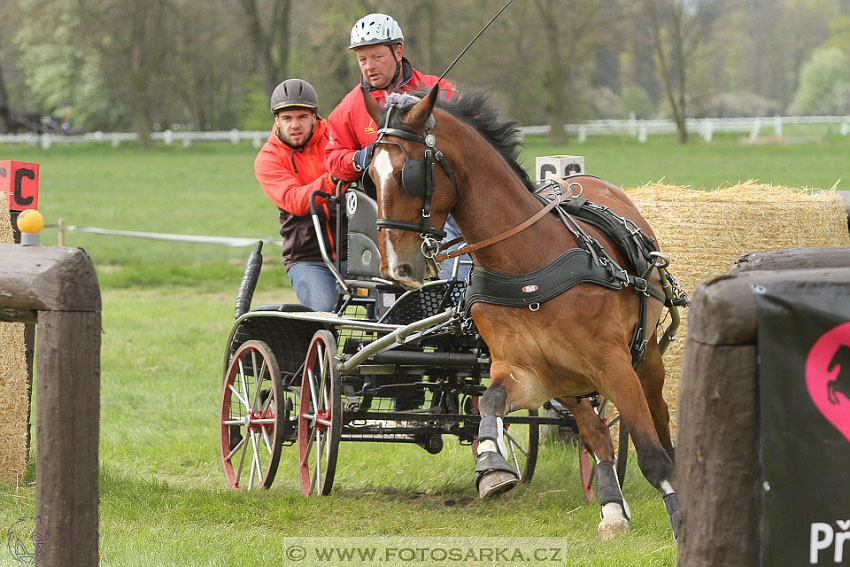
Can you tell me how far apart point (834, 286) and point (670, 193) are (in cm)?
428

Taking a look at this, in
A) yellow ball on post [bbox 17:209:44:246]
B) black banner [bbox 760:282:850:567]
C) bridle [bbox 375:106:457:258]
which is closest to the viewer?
black banner [bbox 760:282:850:567]

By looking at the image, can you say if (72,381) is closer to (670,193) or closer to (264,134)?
(670,193)

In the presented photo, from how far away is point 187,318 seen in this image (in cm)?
1184

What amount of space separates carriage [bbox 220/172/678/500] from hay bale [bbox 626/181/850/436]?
1072mm

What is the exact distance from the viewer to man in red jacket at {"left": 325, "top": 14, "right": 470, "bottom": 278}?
5.77 m

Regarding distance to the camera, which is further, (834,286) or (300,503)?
(300,503)

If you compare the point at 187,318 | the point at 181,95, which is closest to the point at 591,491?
the point at 187,318

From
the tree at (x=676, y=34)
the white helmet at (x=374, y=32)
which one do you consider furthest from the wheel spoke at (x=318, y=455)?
the tree at (x=676, y=34)

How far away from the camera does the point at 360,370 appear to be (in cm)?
573

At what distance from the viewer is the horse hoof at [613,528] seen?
4770mm

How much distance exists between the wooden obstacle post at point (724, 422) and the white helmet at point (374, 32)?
3.44 meters

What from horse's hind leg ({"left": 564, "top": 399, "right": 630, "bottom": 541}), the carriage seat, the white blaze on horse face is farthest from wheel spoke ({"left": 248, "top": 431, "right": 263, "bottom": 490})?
the white blaze on horse face

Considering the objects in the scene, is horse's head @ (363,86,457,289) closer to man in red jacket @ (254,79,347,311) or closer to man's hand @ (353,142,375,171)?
man's hand @ (353,142,375,171)

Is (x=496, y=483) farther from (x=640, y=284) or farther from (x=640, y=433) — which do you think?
(x=640, y=284)
